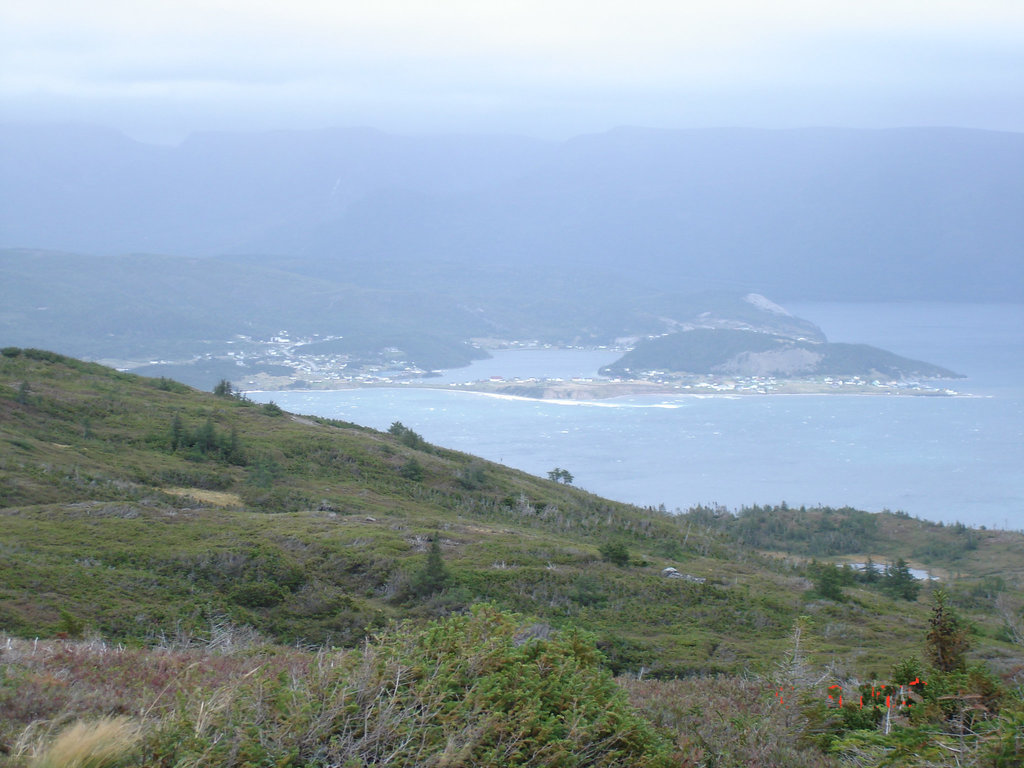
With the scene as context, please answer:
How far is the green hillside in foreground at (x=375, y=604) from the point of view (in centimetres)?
391

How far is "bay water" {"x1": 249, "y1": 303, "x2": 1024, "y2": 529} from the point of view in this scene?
152 ft

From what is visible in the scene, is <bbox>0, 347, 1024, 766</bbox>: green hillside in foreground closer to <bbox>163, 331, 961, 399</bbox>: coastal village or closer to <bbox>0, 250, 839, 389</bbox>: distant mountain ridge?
<bbox>163, 331, 961, 399</bbox>: coastal village

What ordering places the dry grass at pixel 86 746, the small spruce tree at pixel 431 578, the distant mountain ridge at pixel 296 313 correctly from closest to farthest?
1. the dry grass at pixel 86 746
2. the small spruce tree at pixel 431 578
3. the distant mountain ridge at pixel 296 313

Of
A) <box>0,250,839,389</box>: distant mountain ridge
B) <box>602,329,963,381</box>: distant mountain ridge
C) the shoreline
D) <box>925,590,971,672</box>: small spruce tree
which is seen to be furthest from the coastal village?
<box>925,590,971,672</box>: small spruce tree

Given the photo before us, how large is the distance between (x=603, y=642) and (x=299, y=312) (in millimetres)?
121504

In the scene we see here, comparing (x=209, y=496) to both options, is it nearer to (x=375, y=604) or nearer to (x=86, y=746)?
(x=375, y=604)

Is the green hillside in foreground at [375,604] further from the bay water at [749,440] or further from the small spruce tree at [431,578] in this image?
the bay water at [749,440]

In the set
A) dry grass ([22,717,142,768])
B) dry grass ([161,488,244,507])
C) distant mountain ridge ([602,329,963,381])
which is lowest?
dry grass ([161,488,244,507])

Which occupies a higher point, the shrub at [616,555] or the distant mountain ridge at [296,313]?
Answer: the distant mountain ridge at [296,313]

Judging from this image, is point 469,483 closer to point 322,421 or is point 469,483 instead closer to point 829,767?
point 322,421

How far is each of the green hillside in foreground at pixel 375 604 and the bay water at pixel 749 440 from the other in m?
20.5

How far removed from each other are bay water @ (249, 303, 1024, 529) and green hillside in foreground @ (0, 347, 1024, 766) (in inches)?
806

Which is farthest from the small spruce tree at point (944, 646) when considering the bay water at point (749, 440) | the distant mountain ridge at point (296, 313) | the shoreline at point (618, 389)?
the distant mountain ridge at point (296, 313)

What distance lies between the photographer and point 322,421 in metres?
28.8
